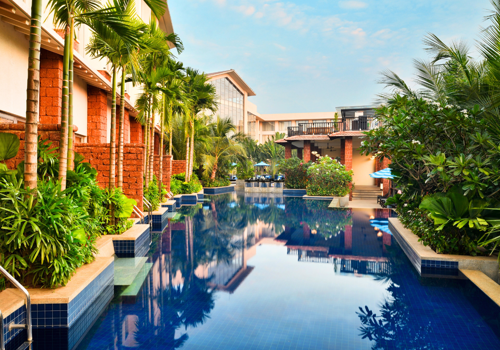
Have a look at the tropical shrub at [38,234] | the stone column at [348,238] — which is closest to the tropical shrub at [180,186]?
the stone column at [348,238]

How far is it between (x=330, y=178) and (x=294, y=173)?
13.5ft

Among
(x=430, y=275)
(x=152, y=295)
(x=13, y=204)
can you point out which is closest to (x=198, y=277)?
(x=152, y=295)

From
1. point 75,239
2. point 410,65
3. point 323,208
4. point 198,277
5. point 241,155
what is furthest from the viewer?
point 241,155

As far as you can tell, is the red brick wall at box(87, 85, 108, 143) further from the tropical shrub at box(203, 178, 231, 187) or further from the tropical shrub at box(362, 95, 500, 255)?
the tropical shrub at box(203, 178, 231, 187)

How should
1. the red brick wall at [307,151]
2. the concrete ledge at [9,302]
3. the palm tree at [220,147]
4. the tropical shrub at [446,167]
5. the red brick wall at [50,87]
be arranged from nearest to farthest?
the concrete ledge at [9,302] → the tropical shrub at [446,167] → the red brick wall at [50,87] → the red brick wall at [307,151] → the palm tree at [220,147]

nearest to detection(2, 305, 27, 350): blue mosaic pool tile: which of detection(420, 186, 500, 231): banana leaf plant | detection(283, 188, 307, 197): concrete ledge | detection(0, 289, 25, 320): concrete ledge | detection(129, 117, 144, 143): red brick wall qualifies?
detection(0, 289, 25, 320): concrete ledge

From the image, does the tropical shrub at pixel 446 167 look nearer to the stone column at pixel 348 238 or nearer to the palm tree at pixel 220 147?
the stone column at pixel 348 238

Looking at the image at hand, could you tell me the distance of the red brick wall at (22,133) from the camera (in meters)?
5.80

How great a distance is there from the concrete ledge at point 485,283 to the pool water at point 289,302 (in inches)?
4.1

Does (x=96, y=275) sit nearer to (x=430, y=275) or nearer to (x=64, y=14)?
(x=64, y=14)

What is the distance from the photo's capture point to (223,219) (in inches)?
505

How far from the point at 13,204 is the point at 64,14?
9.65 ft

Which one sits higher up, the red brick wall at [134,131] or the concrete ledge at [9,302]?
the red brick wall at [134,131]

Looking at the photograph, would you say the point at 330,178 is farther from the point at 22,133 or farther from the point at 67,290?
the point at 67,290
